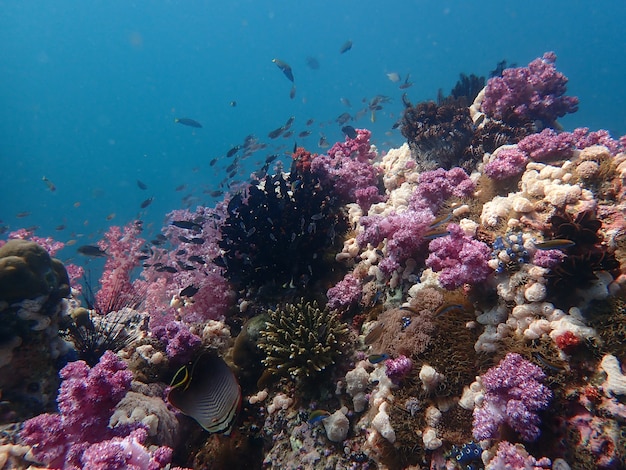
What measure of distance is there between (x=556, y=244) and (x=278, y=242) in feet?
13.9

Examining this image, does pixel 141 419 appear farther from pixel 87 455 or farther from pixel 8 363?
pixel 8 363

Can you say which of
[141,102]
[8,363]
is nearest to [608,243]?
[8,363]

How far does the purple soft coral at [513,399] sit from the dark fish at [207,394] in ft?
7.88

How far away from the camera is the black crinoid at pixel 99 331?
5395 millimetres

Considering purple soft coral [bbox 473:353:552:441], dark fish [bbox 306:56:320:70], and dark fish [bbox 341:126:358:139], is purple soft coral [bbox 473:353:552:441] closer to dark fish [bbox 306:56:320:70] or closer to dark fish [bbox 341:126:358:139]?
dark fish [bbox 341:126:358:139]

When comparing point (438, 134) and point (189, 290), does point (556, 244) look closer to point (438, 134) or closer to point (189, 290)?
point (438, 134)

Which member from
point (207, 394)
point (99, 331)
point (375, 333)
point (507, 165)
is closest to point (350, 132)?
point (507, 165)

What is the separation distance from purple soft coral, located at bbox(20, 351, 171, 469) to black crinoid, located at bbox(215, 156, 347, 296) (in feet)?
8.83

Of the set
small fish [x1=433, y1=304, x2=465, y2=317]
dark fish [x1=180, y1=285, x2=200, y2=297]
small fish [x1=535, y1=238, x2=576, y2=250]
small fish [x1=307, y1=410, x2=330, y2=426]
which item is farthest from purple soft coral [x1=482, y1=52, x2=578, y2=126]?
dark fish [x1=180, y1=285, x2=200, y2=297]

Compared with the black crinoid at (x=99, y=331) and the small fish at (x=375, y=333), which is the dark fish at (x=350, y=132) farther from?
the black crinoid at (x=99, y=331)

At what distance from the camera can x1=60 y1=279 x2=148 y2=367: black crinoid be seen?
17.7 ft

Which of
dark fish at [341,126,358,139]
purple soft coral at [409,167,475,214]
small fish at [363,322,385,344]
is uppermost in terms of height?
dark fish at [341,126,358,139]

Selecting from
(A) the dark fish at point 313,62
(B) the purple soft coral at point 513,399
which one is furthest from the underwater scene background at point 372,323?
(A) the dark fish at point 313,62

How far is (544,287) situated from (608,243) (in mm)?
927
